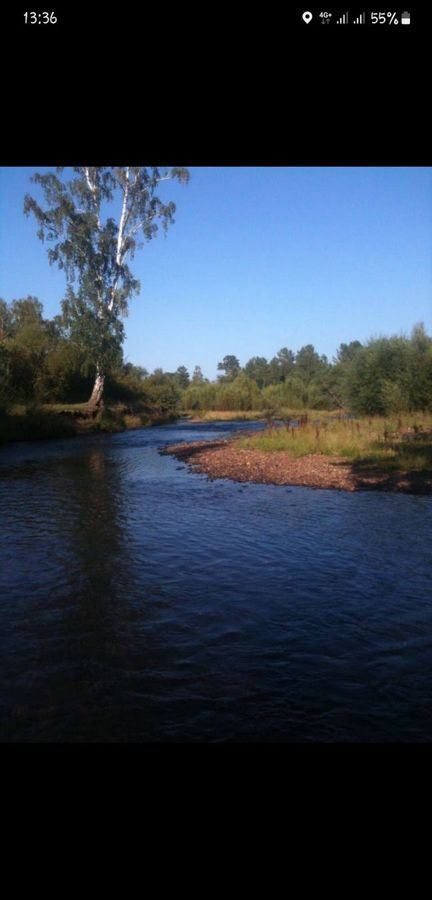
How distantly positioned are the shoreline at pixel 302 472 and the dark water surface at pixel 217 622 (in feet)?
6.23

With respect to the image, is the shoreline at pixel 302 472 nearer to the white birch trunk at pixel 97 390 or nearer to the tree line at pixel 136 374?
the tree line at pixel 136 374

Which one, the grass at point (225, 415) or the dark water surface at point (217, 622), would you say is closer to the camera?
the dark water surface at point (217, 622)

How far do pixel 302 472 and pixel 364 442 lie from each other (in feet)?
13.6

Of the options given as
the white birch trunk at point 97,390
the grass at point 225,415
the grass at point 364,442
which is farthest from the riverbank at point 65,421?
the grass at point 225,415

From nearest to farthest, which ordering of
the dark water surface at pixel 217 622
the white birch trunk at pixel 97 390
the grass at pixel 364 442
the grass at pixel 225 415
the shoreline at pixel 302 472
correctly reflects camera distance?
1. the dark water surface at pixel 217 622
2. the shoreline at pixel 302 472
3. the grass at pixel 364 442
4. the white birch trunk at pixel 97 390
5. the grass at pixel 225 415

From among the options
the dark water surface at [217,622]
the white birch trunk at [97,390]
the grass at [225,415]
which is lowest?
the dark water surface at [217,622]

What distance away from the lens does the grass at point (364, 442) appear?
46.6ft

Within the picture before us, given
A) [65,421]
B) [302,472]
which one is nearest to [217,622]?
[302,472]

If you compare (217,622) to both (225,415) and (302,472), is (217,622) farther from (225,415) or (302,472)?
(225,415)

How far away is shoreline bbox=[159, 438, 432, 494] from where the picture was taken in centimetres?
1167
